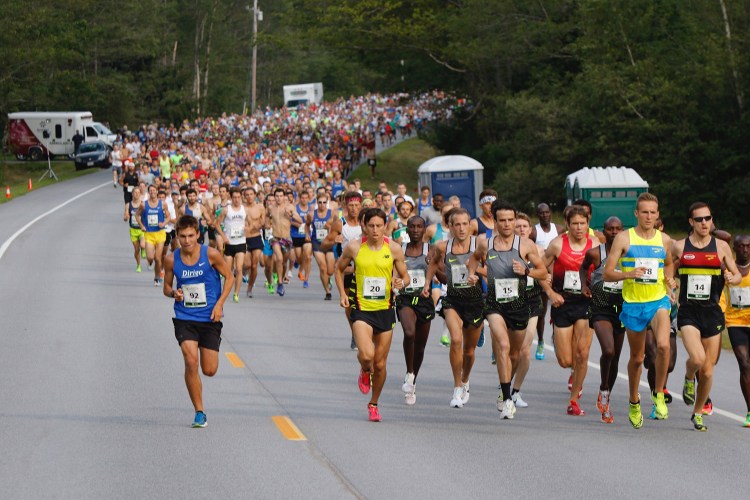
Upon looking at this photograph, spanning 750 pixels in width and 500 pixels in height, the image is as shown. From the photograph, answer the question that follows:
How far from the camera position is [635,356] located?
36.6 feet

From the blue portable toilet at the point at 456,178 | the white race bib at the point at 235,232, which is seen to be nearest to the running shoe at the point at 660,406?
the white race bib at the point at 235,232

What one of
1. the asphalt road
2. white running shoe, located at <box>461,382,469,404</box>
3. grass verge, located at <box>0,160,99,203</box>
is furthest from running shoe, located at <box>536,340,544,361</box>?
grass verge, located at <box>0,160,99,203</box>

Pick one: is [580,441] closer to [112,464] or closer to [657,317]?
[657,317]

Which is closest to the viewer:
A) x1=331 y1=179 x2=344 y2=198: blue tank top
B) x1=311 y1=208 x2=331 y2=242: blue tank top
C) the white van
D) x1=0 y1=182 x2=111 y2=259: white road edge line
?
x1=311 y1=208 x2=331 y2=242: blue tank top

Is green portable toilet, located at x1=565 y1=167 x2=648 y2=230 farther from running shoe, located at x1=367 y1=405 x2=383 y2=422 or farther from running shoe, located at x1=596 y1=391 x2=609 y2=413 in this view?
running shoe, located at x1=367 y1=405 x2=383 y2=422

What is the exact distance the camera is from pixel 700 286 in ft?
36.1

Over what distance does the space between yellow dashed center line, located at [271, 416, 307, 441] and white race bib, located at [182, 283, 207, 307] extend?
1193 mm

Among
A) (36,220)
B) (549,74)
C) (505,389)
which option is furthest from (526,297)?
(549,74)

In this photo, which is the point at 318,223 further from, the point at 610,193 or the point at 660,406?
the point at 610,193

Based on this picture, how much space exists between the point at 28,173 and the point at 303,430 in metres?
53.1

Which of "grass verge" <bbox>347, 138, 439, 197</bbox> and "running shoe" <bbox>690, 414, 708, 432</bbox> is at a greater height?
"grass verge" <bbox>347, 138, 439, 197</bbox>

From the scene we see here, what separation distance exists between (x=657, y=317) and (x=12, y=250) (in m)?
21.8

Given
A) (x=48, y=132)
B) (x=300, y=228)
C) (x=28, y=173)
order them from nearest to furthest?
(x=300, y=228) < (x=28, y=173) < (x=48, y=132)

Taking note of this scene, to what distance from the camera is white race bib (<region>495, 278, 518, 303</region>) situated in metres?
11.5
